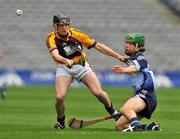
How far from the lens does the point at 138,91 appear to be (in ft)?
46.4

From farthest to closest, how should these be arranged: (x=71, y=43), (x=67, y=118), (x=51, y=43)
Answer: (x=67, y=118) → (x=71, y=43) → (x=51, y=43)

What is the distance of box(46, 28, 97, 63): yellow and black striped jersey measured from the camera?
49.9ft

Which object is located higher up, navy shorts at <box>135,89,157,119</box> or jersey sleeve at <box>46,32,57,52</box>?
jersey sleeve at <box>46,32,57,52</box>

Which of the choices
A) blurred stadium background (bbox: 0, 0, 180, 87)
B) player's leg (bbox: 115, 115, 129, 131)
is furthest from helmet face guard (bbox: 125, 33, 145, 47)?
blurred stadium background (bbox: 0, 0, 180, 87)

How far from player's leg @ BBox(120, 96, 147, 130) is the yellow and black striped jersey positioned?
1.84 m

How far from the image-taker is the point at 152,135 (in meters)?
12.6

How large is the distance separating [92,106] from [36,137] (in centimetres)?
1188

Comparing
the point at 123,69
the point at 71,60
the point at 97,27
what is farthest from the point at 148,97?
the point at 97,27

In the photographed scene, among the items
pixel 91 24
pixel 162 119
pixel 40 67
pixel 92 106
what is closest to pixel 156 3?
pixel 91 24

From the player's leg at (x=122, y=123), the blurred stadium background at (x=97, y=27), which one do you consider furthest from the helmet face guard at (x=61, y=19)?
the blurred stadium background at (x=97, y=27)

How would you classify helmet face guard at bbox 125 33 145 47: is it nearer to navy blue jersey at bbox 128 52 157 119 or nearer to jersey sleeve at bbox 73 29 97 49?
navy blue jersey at bbox 128 52 157 119

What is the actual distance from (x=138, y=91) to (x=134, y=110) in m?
0.40

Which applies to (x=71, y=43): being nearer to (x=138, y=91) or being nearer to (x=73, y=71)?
(x=73, y=71)

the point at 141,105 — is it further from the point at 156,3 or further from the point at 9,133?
the point at 156,3
